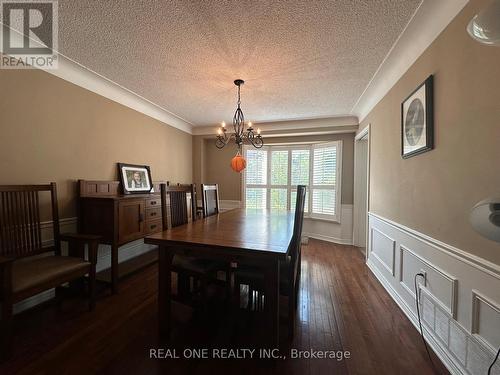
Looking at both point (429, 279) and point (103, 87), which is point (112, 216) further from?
point (429, 279)

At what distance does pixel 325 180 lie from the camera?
4.35 m

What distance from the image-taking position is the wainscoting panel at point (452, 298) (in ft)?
3.68

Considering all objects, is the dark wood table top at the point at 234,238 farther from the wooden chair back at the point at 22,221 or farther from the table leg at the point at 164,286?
the wooden chair back at the point at 22,221

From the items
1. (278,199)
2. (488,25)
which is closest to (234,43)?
(488,25)

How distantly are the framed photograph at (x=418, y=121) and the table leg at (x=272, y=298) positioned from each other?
4.90 feet

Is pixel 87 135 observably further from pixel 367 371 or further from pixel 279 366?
pixel 367 371

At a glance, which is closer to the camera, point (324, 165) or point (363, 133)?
point (363, 133)

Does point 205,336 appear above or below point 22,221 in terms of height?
below

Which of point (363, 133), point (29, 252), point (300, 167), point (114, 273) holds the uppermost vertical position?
point (363, 133)

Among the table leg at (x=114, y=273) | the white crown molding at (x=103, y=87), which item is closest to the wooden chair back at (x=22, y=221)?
the table leg at (x=114, y=273)

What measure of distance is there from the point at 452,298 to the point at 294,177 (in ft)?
11.3

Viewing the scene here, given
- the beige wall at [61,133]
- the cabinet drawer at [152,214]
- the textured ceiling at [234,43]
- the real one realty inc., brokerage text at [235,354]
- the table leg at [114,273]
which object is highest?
the textured ceiling at [234,43]

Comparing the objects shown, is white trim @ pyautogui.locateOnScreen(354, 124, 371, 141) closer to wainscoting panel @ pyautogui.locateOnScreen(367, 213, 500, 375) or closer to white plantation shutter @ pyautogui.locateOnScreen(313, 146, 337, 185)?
white plantation shutter @ pyautogui.locateOnScreen(313, 146, 337, 185)

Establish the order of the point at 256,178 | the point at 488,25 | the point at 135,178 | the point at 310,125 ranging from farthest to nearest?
1. the point at 256,178
2. the point at 310,125
3. the point at 135,178
4. the point at 488,25
